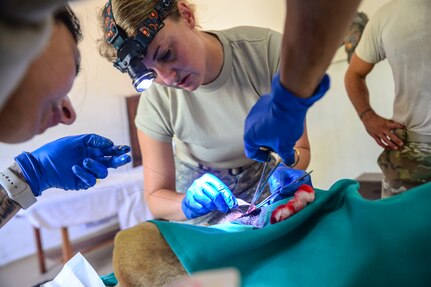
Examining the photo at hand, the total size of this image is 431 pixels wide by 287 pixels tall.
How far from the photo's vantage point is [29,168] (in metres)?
0.69

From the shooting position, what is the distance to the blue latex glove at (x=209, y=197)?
674 mm

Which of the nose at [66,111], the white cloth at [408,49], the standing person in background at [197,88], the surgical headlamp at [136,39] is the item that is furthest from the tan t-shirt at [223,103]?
the white cloth at [408,49]

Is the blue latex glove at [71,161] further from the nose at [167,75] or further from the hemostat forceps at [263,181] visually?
the hemostat forceps at [263,181]

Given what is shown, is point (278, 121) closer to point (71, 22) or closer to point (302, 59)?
point (302, 59)

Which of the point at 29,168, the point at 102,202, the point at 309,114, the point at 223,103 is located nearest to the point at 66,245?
the point at 102,202

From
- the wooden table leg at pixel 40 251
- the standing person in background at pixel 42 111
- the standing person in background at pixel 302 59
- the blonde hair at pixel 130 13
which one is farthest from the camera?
the wooden table leg at pixel 40 251

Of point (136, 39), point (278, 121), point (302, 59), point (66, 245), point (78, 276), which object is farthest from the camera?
point (66, 245)

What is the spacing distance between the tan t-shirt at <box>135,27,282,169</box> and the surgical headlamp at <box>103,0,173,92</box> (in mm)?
111

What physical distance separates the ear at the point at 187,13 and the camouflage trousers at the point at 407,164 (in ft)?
2.06

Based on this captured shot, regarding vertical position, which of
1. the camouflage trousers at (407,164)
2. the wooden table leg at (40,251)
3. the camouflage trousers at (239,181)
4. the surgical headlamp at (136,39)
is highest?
the surgical headlamp at (136,39)

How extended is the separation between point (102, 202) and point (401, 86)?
0.83 m

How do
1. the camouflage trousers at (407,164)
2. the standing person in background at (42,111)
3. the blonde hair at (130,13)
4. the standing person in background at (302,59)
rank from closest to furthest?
the standing person in background at (42,111)
the standing person in background at (302,59)
the blonde hair at (130,13)
the camouflage trousers at (407,164)

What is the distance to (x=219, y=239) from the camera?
487mm

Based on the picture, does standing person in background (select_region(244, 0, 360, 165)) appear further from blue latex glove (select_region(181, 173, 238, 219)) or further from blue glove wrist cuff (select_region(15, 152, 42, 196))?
blue glove wrist cuff (select_region(15, 152, 42, 196))
